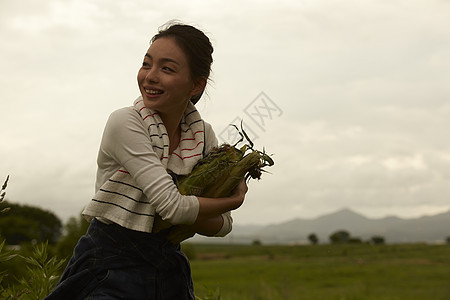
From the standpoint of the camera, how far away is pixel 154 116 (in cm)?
309

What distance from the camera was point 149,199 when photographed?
2787 mm

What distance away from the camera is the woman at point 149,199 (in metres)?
2.84

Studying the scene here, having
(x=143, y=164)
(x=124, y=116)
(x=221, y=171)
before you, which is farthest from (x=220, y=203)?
(x=124, y=116)

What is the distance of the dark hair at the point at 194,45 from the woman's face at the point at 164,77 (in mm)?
37

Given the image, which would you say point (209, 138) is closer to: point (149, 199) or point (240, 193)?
point (240, 193)

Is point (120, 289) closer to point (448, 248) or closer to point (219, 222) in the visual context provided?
point (219, 222)

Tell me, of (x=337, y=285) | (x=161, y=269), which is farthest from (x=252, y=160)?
(x=337, y=285)

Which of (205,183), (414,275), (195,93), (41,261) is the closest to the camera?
(205,183)

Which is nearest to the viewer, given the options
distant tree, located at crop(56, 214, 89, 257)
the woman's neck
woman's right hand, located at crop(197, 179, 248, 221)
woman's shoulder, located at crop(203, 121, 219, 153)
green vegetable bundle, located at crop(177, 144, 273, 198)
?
woman's right hand, located at crop(197, 179, 248, 221)

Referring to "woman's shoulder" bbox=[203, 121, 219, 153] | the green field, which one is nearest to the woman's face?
"woman's shoulder" bbox=[203, 121, 219, 153]

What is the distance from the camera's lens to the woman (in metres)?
2.84

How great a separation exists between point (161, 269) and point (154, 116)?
2.86 ft

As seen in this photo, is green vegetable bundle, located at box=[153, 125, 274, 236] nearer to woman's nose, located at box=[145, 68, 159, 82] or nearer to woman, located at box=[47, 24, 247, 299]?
woman, located at box=[47, 24, 247, 299]

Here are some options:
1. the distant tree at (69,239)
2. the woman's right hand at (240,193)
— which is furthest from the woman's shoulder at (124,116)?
the distant tree at (69,239)
